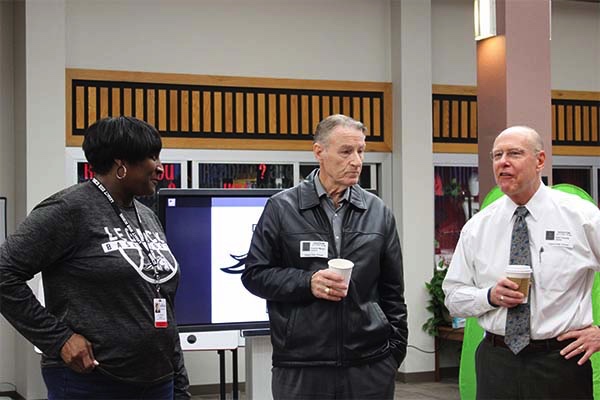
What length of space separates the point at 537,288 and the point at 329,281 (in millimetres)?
797

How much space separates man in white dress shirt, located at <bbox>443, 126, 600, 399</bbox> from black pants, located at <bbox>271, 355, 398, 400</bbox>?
46cm

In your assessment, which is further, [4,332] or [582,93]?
[582,93]

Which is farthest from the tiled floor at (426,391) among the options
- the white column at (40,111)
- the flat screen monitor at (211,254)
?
the flat screen monitor at (211,254)

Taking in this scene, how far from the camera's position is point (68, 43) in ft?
25.1

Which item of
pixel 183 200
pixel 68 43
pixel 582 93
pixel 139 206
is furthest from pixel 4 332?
pixel 582 93

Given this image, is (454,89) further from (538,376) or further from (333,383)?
(333,383)

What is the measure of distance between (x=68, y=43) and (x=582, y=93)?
17.6ft

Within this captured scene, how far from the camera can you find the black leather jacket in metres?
3.13

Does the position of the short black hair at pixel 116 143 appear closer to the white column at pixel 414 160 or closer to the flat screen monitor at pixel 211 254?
the flat screen monitor at pixel 211 254

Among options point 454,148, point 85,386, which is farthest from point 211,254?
point 454,148

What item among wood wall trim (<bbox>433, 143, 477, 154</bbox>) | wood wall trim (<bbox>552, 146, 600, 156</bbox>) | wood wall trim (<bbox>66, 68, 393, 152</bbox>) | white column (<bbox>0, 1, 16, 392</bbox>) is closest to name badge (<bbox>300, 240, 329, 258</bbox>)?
wood wall trim (<bbox>66, 68, 393, 152</bbox>)

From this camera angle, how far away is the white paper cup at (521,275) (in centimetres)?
308

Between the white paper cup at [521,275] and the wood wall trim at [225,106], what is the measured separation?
16.9 ft

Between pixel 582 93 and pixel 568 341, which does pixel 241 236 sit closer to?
pixel 568 341
